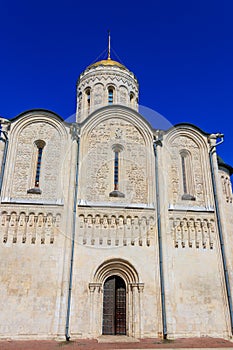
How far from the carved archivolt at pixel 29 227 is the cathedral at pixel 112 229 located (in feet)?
0.14

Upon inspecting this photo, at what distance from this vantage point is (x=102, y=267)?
40.2ft

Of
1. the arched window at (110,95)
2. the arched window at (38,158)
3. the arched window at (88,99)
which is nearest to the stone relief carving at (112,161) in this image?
the arched window at (38,158)

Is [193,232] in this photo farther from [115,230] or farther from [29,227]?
[29,227]

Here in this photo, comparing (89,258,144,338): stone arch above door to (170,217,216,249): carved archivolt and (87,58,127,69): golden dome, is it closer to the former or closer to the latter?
(170,217,216,249): carved archivolt

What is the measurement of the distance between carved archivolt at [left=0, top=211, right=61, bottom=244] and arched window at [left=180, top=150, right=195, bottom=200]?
627 centimetres

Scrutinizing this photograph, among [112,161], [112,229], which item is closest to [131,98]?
[112,161]

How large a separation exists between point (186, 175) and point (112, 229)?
495 centimetres

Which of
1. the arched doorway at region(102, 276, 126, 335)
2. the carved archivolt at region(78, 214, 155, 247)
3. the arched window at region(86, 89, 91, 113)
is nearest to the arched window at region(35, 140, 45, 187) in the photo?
the carved archivolt at region(78, 214, 155, 247)

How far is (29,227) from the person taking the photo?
40.8 ft

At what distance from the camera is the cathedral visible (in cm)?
1154

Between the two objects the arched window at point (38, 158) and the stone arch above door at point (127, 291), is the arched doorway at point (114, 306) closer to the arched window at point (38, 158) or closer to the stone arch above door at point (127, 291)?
the stone arch above door at point (127, 291)

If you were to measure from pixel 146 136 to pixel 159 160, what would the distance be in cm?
165

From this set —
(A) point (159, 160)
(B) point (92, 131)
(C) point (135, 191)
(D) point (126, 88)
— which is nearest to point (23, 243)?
(C) point (135, 191)

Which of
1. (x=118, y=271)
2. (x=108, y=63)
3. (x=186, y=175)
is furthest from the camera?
(x=108, y=63)
